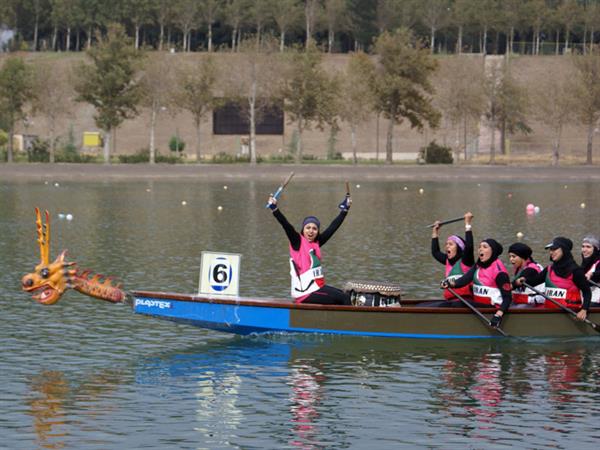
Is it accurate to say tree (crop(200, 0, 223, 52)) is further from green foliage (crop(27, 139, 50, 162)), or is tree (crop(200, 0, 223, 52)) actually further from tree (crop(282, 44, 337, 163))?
tree (crop(282, 44, 337, 163))

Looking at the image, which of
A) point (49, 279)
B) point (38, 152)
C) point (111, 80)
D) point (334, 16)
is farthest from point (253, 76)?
point (49, 279)

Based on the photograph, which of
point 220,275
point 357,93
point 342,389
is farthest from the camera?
point 357,93

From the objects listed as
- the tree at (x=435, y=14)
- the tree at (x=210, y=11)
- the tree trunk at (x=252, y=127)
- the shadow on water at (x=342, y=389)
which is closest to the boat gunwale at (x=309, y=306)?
the shadow on water at (x=342, y=389)

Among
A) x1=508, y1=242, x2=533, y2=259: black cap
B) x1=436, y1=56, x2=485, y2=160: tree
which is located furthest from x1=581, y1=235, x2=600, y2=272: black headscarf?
x1=436, y1=56, x2=485, y2=160: tree

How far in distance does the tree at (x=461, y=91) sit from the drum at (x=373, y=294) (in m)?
72.9

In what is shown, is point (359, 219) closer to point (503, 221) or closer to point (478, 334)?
point (503, 221)

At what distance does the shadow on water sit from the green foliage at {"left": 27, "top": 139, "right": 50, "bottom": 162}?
2852 inches

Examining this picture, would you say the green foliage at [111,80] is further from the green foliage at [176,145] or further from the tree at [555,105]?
the tree at [555,105]

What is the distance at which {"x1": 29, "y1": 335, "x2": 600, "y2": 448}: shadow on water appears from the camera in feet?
56.6

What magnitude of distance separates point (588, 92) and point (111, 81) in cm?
3625

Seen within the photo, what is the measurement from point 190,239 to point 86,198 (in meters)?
20.2

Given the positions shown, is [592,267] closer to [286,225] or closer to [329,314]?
[329,314]

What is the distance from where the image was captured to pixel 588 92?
308 feet

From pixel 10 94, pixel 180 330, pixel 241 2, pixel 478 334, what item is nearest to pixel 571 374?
pixel 478 334
